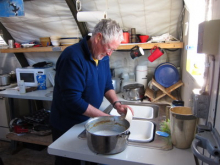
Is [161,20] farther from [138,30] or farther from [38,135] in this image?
[38,135]

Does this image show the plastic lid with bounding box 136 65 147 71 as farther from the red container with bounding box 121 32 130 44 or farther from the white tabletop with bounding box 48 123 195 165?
the white tabletop with bounding box 48 123 195 165

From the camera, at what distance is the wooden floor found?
2281 mm

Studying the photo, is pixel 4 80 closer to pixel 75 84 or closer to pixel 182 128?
pixel 75 84

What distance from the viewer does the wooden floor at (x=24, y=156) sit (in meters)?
2.28

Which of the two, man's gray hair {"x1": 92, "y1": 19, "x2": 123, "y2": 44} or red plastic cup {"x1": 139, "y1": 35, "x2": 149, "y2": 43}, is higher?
red plastic cup {"x1": 139, "y1": 35, "x2": 149, "y2": 43}

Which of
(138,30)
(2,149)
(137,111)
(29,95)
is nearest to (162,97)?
(137,111)

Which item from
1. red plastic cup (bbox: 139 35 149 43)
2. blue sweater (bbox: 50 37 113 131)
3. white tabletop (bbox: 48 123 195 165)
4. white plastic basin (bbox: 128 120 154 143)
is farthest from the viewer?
red plastic cup (bbox: 139 35 149 43)

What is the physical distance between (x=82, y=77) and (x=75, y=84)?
0.07 meters

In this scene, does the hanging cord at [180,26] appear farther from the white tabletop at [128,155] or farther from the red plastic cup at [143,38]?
the white tabletop at [128,155]

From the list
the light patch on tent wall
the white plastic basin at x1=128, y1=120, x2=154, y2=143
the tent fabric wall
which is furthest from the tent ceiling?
the white plastic basin at x1=128, y1=120, x2=154, y2=143

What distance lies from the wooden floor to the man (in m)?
1.22

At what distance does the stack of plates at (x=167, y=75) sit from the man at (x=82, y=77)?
83 cm

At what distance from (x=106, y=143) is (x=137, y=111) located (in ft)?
2.96

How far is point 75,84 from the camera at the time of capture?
1.10 m
